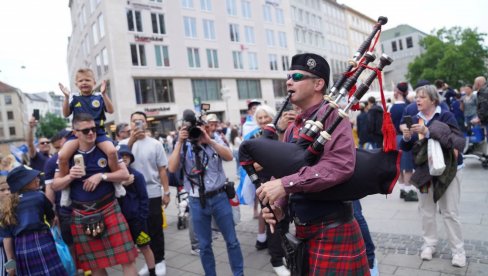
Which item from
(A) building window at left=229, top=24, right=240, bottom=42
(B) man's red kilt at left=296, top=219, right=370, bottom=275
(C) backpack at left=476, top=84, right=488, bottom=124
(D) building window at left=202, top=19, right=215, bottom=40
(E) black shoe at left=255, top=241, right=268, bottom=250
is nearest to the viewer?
(B) man's red kilt at left=296, top=219, right=370, bottom=275

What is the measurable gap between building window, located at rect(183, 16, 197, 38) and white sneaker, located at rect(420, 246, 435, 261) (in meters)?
31.8

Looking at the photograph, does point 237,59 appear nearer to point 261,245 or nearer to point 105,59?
point 105,59

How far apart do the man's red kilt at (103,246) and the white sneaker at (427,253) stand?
338cm

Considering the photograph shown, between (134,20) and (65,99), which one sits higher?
(134,20)

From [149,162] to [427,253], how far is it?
3880mm

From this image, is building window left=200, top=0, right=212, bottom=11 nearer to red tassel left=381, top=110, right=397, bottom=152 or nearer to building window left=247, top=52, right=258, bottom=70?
building window left=247, top=52, right=258, bottom=70

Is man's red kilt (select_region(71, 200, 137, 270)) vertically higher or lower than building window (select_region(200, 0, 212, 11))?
lower

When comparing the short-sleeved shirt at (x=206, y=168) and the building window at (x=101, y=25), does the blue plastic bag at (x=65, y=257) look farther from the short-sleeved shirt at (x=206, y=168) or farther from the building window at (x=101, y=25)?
the building window at (x=101, y=25)

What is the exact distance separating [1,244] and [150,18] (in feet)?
98.7

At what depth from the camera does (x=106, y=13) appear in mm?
27906

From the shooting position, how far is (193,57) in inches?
1291

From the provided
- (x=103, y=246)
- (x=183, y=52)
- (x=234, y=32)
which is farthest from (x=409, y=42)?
(x=103, y=246)

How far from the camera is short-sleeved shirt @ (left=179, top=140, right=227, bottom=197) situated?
3.78 m

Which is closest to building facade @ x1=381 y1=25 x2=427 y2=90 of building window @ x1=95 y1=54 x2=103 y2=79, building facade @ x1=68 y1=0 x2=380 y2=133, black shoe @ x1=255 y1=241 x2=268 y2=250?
building facade @ x1=68 y1=0 x2=380 y2=133
